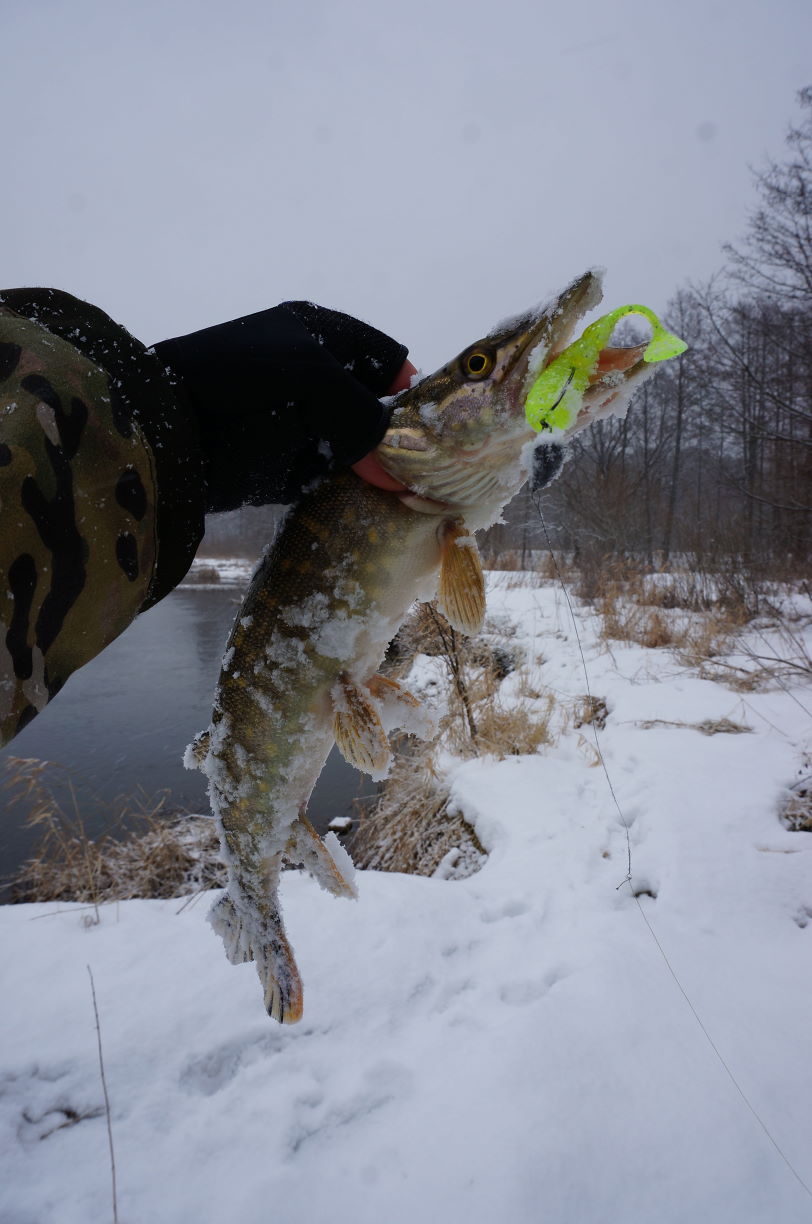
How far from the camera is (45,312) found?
3.88ft

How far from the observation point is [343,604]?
144cm

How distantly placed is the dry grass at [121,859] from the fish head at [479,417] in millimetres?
3681

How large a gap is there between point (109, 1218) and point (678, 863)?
2499 mm

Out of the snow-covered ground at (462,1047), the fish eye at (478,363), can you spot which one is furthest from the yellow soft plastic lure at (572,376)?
the snow-covered ground at (462,1047)

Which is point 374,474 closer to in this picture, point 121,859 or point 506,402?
point 506,402

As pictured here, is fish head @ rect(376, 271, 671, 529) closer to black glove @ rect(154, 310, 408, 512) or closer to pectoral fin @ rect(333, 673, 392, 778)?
black glove @ rect(154, 310, 408, 512)

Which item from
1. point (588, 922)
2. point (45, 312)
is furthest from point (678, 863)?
point (45, 312)

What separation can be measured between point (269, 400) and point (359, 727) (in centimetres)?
82

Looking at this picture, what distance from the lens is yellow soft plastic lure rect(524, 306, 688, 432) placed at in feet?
3.76

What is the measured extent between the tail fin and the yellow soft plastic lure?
4.90 feet

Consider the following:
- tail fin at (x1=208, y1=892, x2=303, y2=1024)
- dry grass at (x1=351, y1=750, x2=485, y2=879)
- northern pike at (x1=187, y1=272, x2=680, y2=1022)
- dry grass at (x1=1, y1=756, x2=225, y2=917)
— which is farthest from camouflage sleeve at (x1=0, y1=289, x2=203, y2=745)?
dry grass at (x1=1, y1=756, x2=225, y2=917)

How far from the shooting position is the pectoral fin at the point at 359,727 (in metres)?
1.47

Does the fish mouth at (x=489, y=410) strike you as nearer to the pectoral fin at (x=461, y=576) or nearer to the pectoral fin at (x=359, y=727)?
the pectoral fin at (x=461, y=576)

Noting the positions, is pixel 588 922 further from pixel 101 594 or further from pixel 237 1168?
pixel 101 594
